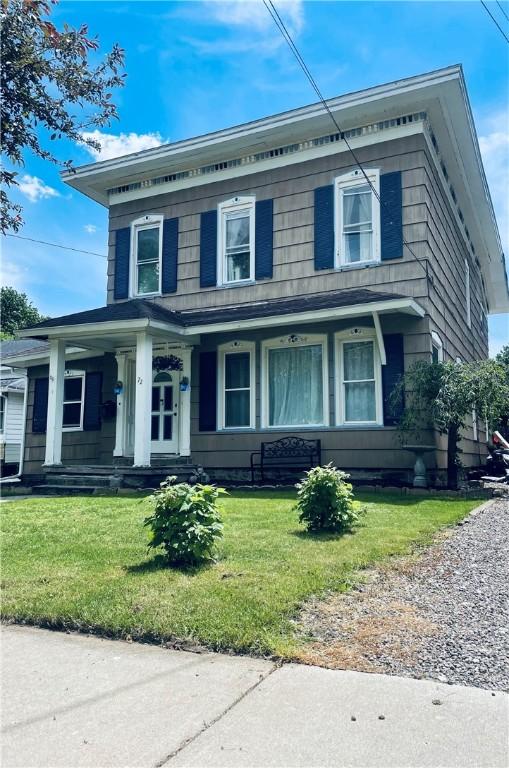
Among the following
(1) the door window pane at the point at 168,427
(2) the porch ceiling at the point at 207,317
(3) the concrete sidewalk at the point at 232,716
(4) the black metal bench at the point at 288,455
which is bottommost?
(3) the concrete sidewalk at the point at 232,716

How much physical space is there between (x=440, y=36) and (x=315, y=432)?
6882mm

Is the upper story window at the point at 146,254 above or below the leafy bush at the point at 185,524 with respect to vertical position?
above

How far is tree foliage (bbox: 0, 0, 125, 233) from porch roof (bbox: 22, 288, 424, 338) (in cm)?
607

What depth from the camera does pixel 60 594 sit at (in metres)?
4.47

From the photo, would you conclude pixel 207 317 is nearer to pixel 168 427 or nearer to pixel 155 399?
pixel 155 399

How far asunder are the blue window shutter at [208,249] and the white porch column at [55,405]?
3462 mm

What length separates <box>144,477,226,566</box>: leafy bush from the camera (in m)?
4.99

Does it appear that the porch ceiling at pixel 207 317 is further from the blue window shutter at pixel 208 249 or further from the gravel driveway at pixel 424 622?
the gravel driveway at pixel 424 622

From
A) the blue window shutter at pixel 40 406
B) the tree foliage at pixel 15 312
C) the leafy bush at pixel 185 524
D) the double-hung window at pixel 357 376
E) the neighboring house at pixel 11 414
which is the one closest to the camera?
the leafy bush at pixel 185 524

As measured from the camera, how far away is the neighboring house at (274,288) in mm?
11406

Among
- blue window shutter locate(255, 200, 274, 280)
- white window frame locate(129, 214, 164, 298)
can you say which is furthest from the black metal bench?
white window frame locate(129, 214, 164, 298)

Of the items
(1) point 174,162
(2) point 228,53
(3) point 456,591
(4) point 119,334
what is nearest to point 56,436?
(4) point 119,334

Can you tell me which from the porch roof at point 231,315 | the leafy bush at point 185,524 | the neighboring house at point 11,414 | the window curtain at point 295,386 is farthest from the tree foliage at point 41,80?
the neighboring house at point 11,414

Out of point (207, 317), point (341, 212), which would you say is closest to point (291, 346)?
point (207, 317)
